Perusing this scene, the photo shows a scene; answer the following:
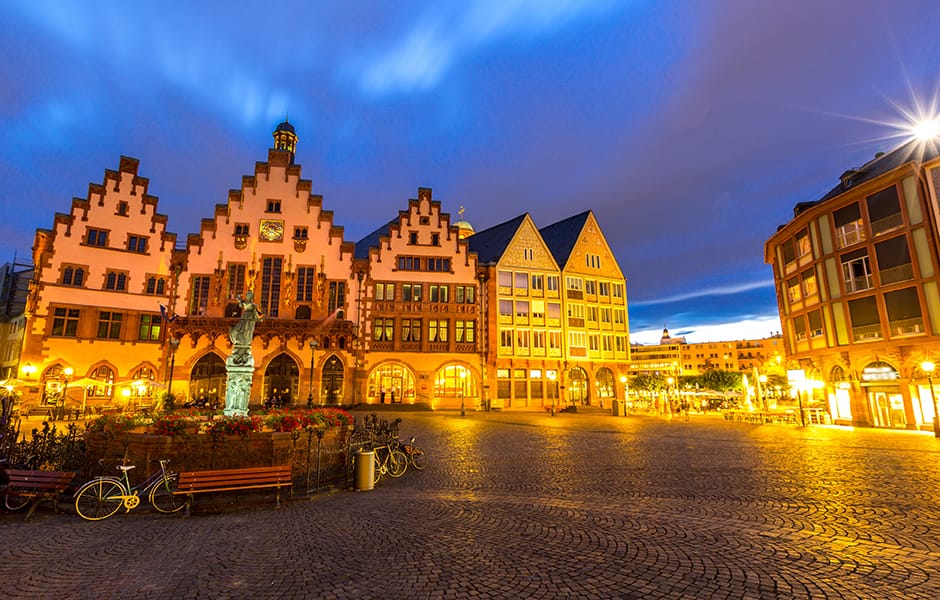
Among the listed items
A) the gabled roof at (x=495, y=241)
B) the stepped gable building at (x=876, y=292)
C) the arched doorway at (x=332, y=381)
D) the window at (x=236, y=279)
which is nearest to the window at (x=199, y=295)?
the window at (x=236, y=279)

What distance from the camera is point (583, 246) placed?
48.8m

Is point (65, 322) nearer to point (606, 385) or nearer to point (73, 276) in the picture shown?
point (73, 276)

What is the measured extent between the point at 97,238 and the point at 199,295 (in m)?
8.30

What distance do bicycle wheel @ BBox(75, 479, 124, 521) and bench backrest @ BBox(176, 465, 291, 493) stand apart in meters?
1.24

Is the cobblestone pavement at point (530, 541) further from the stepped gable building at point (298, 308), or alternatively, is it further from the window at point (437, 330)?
the window at point (437, 330)

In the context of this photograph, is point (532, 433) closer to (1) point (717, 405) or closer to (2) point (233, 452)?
(2) point (233, 452)

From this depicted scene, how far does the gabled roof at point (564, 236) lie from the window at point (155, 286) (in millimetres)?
35468

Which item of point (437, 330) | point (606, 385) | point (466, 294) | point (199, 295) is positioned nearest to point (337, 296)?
point (437, 330)

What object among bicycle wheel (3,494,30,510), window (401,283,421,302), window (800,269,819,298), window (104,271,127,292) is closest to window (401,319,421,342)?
window (401,283,421,302)

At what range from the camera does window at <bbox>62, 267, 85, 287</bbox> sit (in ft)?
115

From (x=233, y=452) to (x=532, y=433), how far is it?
15197 millimetres

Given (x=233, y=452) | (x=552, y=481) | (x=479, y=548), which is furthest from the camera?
(x=552, y=481)

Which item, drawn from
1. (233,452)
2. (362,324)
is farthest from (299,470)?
(362,324)

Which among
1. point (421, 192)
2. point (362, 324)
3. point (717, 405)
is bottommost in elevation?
point (717, 405)
